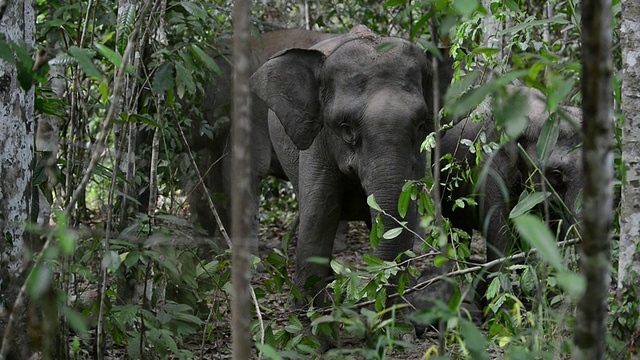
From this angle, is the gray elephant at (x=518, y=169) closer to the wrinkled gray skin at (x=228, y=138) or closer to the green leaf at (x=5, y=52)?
the wrinkled gray skin at (x=228, y=138)

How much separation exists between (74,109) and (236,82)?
6.72 feet

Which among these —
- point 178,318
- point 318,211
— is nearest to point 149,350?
point 178,318

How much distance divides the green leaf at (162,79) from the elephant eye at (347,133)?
2155 millimetres

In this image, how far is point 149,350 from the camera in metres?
4.18

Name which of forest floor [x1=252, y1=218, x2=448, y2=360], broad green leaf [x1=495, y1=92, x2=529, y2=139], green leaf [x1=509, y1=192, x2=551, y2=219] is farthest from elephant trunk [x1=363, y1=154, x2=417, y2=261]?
broad green leaf [x1=495, y1=92, x2=529, y2=139]

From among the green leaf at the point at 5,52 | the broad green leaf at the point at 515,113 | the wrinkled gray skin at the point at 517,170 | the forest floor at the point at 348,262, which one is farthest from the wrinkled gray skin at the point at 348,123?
the broad green leaf at the point at 515,113

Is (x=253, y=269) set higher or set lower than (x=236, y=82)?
lower

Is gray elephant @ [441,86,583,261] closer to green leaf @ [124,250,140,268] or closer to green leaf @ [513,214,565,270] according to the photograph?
green leaf @ [124,250,140,268]

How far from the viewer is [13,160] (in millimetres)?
3635

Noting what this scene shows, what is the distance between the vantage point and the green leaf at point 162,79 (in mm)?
3709

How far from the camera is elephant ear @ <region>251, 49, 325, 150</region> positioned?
613 centimetres

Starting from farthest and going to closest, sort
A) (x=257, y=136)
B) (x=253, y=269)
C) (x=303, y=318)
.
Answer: (x=257, y=136), (x=303, y=318), (x=253, y=269)

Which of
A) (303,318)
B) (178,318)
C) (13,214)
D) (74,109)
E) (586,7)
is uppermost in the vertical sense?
(586,7)

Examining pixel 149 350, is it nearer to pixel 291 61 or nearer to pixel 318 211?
pixel 318 211
